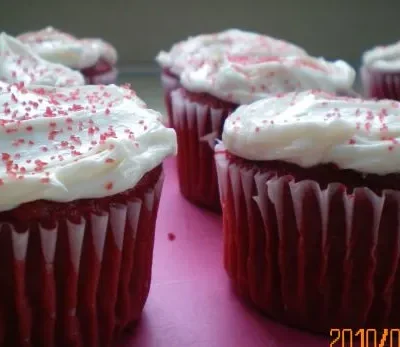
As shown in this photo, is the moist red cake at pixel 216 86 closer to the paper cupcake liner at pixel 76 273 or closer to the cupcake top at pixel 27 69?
the cupcake top at pixel 27 69

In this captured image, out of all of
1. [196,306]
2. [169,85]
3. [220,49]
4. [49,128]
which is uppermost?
[49,128]

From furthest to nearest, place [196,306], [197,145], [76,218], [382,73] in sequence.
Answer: [382,73]
[197,145]
[196,306]
[76,218]

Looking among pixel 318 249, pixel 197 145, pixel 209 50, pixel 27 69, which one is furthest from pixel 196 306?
pixel 209 50

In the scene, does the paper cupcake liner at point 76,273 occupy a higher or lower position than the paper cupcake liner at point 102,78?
higher

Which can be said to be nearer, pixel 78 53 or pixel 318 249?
→ pixel 318 249

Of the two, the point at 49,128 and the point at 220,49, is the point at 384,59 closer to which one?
the point at 220,49

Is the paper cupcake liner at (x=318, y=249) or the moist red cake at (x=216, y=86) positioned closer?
the paper cupcake liner at (x=318, y=249)
